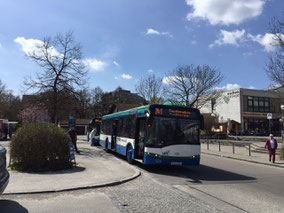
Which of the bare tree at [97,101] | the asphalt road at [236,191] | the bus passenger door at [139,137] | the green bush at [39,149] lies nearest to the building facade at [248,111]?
the bare tree at [97,101]

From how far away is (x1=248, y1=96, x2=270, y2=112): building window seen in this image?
4850 cm

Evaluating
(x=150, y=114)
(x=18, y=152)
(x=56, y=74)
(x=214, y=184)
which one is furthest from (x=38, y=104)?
(x=214, y=184)

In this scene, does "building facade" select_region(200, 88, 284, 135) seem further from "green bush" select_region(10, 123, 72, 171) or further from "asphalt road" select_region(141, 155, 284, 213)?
"green bush" select_region(10, 123, 72, 171)

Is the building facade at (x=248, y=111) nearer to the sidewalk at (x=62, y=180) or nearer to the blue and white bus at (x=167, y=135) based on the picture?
the blue and white bus at (x=167, y=135)

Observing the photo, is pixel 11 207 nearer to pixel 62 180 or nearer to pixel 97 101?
pixel 62 180

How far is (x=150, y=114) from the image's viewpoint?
1030 cm

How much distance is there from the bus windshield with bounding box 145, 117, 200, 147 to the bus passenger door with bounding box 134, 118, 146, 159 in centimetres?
84

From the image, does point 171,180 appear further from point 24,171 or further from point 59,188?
point 24,171

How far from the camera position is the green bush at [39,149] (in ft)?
31.2

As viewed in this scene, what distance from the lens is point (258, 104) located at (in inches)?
1949

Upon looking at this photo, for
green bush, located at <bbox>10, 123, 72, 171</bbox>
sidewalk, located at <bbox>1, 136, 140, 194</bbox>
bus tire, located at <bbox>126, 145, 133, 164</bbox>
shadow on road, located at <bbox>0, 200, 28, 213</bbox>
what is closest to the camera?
shadow on road, located at <bbox>0, 200, 28, 213</bbox>

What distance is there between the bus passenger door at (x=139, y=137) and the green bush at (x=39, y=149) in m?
3.16

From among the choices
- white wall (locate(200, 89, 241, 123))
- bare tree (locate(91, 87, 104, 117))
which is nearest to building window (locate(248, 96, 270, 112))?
white wall (locate(200, 89, 241, 123))

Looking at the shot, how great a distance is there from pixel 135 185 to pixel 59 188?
225 cm
